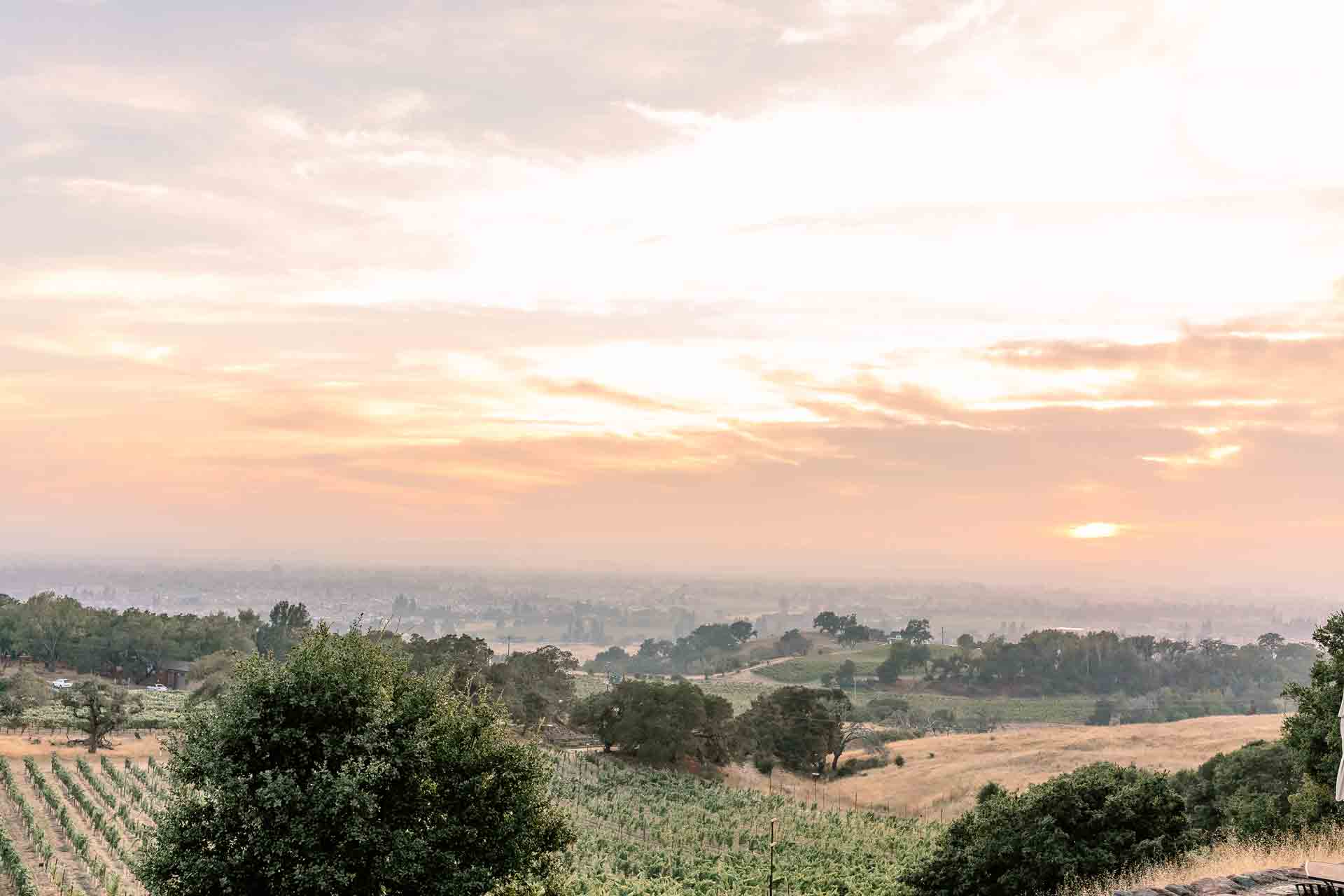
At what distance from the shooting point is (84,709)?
83.9 meters

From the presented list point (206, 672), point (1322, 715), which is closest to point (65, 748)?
point (206, 672)

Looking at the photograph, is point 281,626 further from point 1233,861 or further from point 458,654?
point 1233,861

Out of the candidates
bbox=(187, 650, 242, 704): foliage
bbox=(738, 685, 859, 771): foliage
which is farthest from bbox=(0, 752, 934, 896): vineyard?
bbox=(187, 650, 242, 704): foliage

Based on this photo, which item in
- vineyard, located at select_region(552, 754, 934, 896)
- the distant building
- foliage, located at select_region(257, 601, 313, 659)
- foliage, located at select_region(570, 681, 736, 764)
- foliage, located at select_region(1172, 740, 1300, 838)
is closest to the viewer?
foliage, located at select_region(1172, 740, 1300, 838)

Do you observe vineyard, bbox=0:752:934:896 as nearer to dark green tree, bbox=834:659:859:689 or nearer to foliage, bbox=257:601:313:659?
foliage, bbox=257:601:313:659

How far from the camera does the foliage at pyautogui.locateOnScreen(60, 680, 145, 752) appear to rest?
7225 cm

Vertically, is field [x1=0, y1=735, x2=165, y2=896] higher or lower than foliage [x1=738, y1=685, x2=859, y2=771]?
higher

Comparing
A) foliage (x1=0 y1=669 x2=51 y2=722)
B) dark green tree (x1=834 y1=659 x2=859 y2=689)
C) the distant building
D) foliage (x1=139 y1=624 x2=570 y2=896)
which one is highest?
foliage (x1=139 y1=624 x2=570 y2=896)

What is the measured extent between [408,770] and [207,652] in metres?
133

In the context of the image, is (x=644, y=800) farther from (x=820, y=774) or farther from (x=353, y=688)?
(x=353, y=688)

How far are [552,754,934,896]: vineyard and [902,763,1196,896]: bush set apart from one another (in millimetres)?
4542

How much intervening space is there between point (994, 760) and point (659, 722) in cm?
3062

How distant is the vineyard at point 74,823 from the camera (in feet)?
114

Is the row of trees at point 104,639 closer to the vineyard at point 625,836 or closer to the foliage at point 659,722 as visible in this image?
A: the foliage at point 659,722
